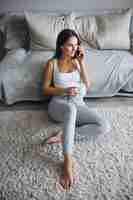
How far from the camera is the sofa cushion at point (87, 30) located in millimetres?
2682

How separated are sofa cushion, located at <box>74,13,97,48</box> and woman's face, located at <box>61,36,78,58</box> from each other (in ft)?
3.11

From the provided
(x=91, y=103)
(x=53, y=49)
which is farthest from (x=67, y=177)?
(x=53, y=49)

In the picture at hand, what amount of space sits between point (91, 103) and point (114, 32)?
0.82m

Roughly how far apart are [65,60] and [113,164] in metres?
0.81

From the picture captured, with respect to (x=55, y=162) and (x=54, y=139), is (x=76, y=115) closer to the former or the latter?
(x=54, y=139)

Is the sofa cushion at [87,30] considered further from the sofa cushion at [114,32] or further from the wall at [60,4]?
the wall at [60,4]

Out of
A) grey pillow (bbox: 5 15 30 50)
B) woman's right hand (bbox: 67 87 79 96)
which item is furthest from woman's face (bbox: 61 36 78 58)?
grey pillow (bbox: 5 15 30 50)

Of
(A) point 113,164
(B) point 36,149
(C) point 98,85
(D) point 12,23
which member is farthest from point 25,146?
(D) point 12,23

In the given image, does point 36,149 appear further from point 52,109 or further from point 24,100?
point 24,100

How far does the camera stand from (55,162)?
5.54 ft

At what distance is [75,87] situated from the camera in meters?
1.82

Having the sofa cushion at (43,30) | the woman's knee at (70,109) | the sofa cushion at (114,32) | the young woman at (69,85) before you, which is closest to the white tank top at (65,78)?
the young woman at (69,85)

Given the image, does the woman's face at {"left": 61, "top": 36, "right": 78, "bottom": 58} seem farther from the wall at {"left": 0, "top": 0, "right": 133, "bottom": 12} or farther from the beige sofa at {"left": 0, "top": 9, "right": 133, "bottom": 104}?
the wall at {"left": 0, "top": 0, "right": 133, "bottom": 12}

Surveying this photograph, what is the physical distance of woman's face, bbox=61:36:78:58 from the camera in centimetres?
176
